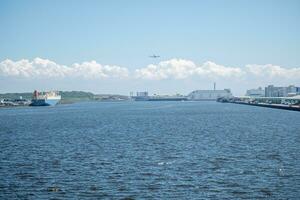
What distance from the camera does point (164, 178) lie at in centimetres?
2764

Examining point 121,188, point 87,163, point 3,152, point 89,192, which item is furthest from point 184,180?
point 3,152

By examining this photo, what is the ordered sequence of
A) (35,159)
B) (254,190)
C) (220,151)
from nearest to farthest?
(254,190) → (35,159) → (220,151)

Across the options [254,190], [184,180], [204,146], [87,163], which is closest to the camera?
[254,190]

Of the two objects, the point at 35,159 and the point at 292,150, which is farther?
the point at 292,150

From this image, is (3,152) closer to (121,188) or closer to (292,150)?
(121,188)

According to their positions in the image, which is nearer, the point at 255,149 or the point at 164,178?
the point at 164,178

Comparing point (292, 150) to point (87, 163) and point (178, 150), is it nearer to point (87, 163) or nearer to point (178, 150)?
point (178, 150)

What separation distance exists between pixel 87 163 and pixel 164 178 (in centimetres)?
Result: 828

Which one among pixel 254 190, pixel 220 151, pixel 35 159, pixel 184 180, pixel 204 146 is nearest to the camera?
pixel 254 190

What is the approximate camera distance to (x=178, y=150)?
41031 millimetres

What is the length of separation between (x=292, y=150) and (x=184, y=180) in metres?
16.5

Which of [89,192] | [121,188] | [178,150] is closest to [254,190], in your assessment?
[121,188]

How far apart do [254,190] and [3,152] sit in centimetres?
2535

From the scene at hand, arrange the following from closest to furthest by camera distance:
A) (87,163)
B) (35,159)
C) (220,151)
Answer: (87,163)
(35,159)
(220,151)
